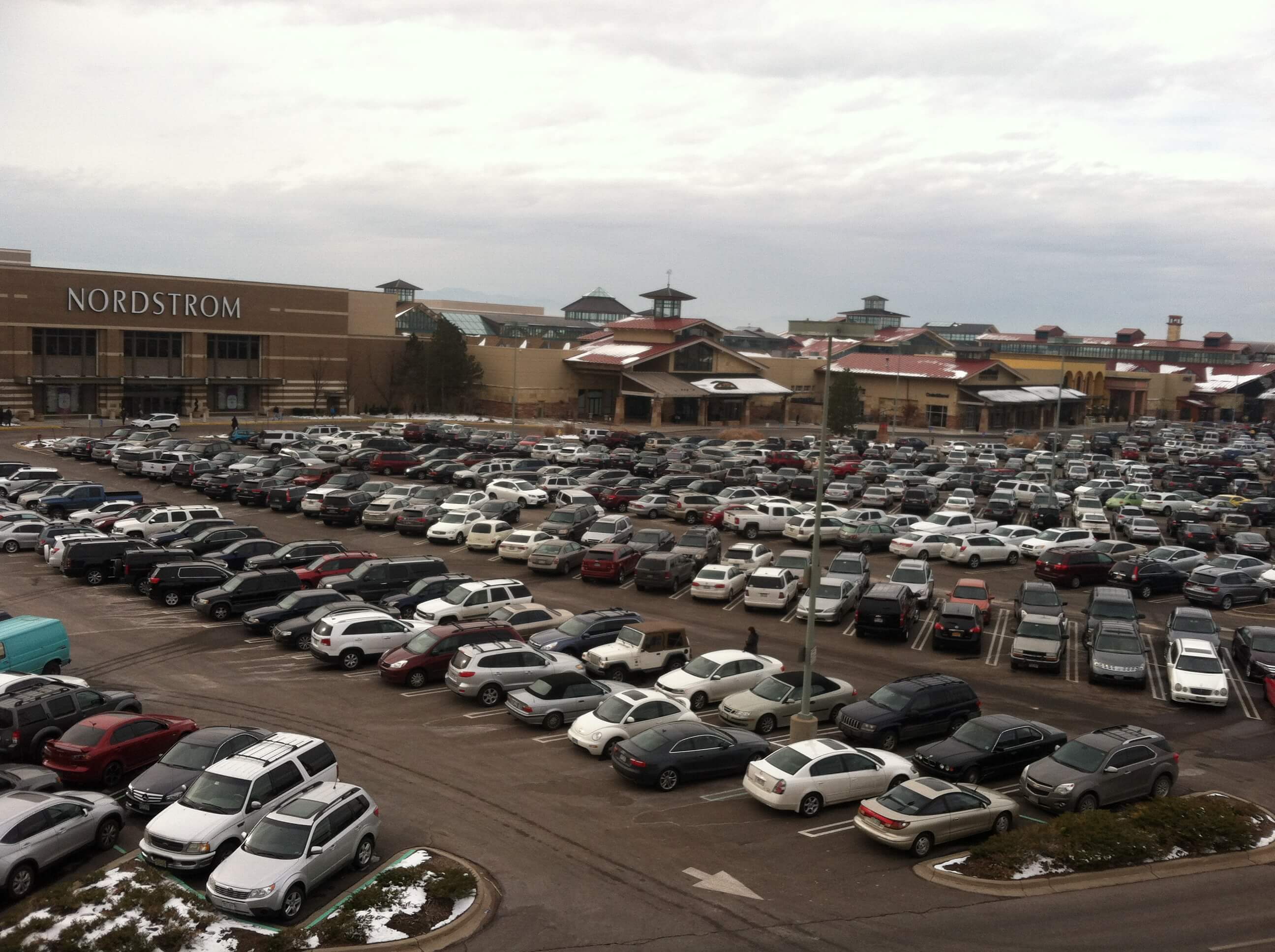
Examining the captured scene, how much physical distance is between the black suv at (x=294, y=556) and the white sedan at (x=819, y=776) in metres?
19.0

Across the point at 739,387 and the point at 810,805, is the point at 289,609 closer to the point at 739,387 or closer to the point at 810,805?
the point at 810,805

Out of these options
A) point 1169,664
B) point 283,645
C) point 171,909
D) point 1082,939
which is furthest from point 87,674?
point 1169,664

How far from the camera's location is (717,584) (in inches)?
1334

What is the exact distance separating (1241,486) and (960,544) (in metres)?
32.9

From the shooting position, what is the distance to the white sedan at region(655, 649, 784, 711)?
23766mm

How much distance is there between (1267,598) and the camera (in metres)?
37.1

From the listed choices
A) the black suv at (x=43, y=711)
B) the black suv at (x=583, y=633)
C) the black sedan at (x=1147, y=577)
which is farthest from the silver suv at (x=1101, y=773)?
the black sedan at (x=1147, y=577)

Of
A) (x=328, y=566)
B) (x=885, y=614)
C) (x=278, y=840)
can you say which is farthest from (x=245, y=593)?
(x=885, y=614)

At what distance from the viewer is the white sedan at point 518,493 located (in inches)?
1946

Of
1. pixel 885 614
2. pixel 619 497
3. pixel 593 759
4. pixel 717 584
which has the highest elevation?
pixel 619 497

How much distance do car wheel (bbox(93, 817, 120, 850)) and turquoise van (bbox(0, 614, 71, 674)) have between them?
29.3 feet

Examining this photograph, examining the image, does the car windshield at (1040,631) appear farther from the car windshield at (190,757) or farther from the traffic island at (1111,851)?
the car windshield at (190,757)

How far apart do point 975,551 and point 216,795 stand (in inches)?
1239

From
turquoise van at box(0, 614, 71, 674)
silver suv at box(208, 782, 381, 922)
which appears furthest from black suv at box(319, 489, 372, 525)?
silver suv at box(208, 782, 381, 922)
